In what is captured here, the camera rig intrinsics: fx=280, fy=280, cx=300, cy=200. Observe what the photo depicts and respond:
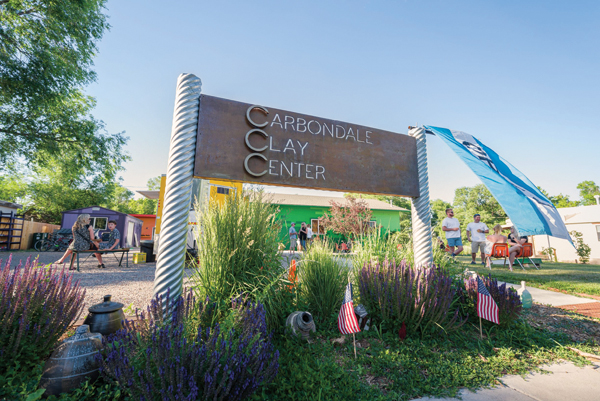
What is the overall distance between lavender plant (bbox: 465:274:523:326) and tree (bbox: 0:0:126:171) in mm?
12924

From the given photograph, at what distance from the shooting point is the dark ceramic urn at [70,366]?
1.57 m

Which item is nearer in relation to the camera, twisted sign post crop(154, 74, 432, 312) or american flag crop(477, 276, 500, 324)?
twisted sign post crop(154, 74, 432, 312)

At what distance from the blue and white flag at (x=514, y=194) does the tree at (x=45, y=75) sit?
1251 centimetres

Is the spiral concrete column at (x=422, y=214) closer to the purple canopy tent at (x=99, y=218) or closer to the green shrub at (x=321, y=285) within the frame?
the green shrub at (x=321, y=285)

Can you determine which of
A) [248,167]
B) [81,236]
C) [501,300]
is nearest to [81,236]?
A: [81,236]

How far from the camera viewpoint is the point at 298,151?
302cm

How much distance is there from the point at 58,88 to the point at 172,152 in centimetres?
1088

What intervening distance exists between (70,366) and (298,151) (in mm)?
2420

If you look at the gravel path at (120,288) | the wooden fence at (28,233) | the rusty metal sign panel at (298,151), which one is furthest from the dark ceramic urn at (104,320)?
the wooden fence at (28,233)

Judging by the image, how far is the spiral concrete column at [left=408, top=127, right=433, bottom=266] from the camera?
3.36 m

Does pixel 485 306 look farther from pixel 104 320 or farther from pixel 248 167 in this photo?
pixel 104 320

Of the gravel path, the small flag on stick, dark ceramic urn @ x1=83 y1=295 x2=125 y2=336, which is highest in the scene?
the small flag on stick

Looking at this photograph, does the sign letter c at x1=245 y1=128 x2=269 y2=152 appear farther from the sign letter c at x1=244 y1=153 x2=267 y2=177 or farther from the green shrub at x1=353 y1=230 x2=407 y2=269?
the green shrub at x1=353 y1=230 x2=407 y2=269

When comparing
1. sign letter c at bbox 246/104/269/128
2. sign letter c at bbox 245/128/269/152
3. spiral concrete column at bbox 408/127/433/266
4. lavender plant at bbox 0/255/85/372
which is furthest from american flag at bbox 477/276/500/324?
lavender plant at bbox 0/255/85/372
